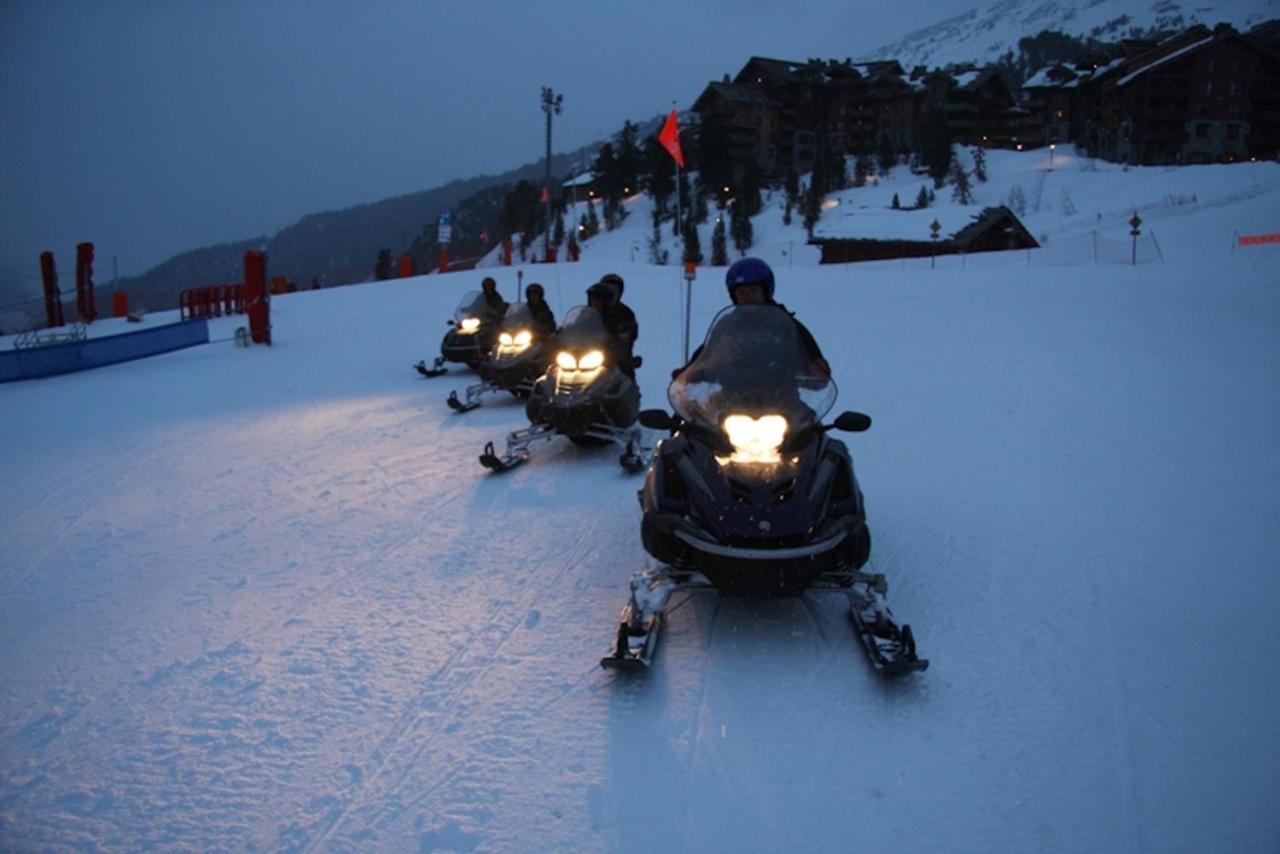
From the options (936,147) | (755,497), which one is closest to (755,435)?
(755,497)

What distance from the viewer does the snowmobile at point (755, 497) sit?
157 inches

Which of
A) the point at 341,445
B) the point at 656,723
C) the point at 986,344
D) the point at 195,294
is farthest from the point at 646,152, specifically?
the point at 656,723

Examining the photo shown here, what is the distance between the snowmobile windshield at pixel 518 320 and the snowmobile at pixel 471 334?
7.35ft

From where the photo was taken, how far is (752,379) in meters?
4.79

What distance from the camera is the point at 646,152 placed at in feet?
257

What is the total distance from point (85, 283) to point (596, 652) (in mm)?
26222

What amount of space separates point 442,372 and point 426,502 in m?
7.48

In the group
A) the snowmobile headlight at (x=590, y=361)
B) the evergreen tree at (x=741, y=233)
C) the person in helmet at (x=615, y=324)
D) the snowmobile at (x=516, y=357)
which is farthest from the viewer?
the evergreen tree at (x=741, y=233)

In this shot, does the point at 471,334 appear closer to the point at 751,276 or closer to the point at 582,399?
the point at 582,399

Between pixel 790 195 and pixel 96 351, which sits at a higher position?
pixel 790 195

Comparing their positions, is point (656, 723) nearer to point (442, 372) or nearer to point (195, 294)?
point (442, 372)

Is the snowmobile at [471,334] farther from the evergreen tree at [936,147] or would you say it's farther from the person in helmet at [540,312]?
the evergreen tree at [936,147]

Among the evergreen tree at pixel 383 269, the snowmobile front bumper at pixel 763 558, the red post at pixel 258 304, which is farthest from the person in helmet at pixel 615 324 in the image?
the evergreen tree at pixel 383 269

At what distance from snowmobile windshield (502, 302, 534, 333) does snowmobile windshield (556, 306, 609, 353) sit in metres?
2.74
